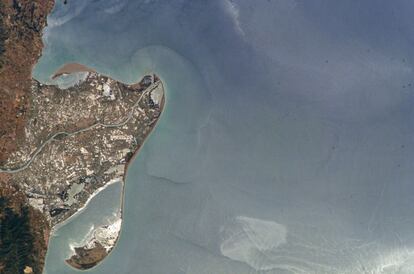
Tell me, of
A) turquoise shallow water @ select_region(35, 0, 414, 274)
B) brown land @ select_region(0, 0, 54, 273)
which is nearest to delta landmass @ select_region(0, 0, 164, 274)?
brown land @ select_region(0, 0, 54, 273)

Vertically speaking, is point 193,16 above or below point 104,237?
above

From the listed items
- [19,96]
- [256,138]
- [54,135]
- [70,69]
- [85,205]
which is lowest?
[85,205]

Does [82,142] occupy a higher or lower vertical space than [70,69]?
lower

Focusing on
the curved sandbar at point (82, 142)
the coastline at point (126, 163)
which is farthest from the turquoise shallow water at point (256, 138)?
the curved sandbar at point (82, 142)

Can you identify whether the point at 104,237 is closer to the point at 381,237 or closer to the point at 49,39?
the point at 49,39

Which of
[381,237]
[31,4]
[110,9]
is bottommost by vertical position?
[381,237]

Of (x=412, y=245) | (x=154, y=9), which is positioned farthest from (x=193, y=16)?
(x=412, y=245)

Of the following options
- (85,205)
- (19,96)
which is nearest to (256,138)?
(85,205)

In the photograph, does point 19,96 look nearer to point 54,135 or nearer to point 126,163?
point 54,135
